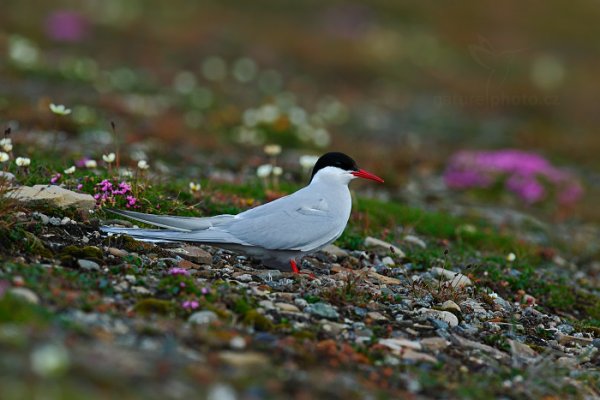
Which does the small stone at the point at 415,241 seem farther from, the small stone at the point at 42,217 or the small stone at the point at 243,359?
the small stone at the point at 243,359

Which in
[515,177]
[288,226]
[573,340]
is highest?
[515,177]

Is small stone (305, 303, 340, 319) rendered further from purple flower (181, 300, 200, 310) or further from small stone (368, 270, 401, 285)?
small stone (368, 270, 401, 285)

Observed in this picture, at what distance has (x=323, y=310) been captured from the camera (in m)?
7.16

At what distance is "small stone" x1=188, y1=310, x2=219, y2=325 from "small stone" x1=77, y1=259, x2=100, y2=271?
1.31 meters

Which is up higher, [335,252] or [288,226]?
[288,226]

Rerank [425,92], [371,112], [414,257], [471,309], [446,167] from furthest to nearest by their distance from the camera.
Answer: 1. [425,92]
2. [371,112]
3. [446,167]
4. [414,257]
5. [471,309]

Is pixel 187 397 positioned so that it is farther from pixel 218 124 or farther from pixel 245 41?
pixel 245 41

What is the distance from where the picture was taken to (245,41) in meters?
31.1

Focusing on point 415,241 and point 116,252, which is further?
point 415,241

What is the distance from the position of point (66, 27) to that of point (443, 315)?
2345 cm

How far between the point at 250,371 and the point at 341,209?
335 centimetres

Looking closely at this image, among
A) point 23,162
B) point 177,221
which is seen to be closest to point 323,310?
point 177,221

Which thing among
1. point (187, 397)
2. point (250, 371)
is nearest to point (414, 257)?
point (250, 371)

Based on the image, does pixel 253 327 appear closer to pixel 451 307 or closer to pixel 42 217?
pixel 451 307
